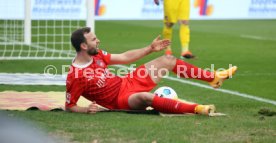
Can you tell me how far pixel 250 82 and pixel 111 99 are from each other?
13.8 feet

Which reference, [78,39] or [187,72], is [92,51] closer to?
[78,39]

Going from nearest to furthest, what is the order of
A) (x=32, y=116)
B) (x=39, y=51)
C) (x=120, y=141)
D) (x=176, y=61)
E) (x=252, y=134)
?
(x=120, y=141), (x=252, y=134), (x=32, y=116), (x=176, y=61), (x=39, y=51)

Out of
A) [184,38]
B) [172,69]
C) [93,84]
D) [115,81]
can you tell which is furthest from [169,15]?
[93,84]

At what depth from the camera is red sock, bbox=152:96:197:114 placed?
22.5 ft

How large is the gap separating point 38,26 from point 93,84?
1255cm

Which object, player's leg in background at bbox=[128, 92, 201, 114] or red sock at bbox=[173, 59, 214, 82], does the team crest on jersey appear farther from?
red sock at bbox=[173, 59, 214, 82]

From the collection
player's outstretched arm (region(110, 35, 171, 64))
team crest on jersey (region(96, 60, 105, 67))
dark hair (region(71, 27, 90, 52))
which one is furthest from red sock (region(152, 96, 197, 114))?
dark hair (region(71, 27, 90, 52))

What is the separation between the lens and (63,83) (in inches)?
413

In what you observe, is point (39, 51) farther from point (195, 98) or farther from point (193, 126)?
point (193, 126)

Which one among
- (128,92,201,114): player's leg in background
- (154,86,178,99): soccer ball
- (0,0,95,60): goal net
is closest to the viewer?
(128,92,201,114): player's leg in background

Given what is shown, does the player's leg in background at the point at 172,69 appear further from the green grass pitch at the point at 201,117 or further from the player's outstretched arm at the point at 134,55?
the green grass pitch at the point at 201,117

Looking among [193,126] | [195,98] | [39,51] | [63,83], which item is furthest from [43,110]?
[39,51]

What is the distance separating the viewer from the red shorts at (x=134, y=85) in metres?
7.15

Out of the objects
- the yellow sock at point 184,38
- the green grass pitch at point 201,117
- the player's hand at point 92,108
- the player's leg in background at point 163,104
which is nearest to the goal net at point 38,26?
the green grass pitch at point 201,117
